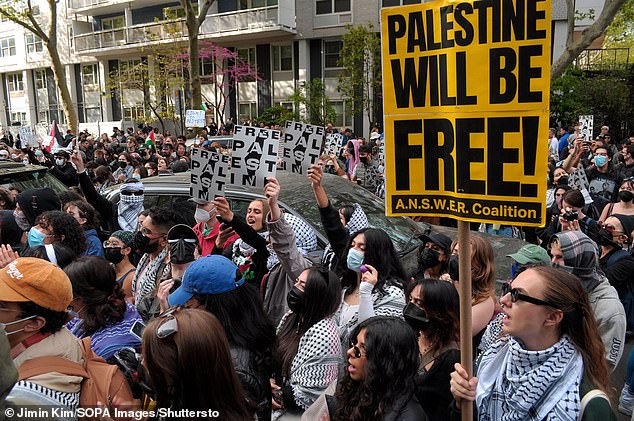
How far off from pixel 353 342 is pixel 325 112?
24889mm

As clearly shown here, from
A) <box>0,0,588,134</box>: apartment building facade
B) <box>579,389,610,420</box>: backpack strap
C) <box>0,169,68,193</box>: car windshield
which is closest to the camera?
<box>579,389,610,420</box>: backpack strap

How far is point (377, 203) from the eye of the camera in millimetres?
6133

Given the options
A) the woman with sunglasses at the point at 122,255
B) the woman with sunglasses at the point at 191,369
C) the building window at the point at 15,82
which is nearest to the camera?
the woman with sunglasses at the point at 191,369

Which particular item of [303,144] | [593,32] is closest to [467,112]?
[303,144]

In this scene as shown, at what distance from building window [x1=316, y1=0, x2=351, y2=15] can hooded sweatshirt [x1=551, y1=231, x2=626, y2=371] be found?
25824 millimetres

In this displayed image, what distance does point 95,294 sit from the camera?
287 cm

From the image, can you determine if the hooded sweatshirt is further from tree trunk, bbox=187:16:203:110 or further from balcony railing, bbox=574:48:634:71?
balcony railing, bbox=574:48:634:71

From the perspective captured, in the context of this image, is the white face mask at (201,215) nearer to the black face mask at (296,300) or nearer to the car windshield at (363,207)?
the car windshield at (363,207)

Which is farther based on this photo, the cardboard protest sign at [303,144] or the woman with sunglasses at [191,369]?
the cardboard protest sign at [303,144]

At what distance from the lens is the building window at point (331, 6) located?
27231mm

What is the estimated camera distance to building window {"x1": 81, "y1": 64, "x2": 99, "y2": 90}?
1479 inches

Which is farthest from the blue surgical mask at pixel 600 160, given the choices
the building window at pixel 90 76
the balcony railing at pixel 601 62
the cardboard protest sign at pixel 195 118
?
the building window at pixel 90 76

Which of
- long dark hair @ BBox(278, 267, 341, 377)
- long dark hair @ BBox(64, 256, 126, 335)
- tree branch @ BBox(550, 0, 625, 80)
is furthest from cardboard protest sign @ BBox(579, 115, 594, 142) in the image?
long dark hair @ BBox(64, 256, 126, 335)

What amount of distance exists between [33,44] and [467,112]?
46.7 meters
